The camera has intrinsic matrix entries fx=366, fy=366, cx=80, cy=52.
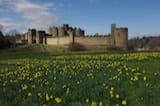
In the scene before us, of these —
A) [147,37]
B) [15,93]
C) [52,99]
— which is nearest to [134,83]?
[52,99]

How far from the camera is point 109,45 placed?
99.2 meters

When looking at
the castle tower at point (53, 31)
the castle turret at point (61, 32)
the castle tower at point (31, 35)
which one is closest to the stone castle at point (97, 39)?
the castle tower at point (31, 35)

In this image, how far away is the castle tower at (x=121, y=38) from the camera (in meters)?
98.7

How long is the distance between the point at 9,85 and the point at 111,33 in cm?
9255

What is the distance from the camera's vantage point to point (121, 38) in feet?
325

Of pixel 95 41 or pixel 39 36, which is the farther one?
pixel 39 36

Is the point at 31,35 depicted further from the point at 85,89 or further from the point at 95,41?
the point at 85,89

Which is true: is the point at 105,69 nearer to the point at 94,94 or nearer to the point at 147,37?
the point at 94,94

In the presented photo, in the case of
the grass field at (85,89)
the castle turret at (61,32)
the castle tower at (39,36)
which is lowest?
the grass field at (85,89)

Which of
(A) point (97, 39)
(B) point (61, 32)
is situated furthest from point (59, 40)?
(A) point (97, 39)

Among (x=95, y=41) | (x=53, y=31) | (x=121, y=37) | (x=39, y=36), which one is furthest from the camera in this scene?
(x=53, y=31)

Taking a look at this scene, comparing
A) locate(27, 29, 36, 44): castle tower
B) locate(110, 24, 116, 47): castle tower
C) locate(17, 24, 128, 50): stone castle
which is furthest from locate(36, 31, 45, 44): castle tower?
locate(110, 24, 116, 47): castle tower

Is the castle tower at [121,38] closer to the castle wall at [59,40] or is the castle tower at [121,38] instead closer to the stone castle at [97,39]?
the stone castle at [97,39]

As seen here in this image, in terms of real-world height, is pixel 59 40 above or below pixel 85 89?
above
